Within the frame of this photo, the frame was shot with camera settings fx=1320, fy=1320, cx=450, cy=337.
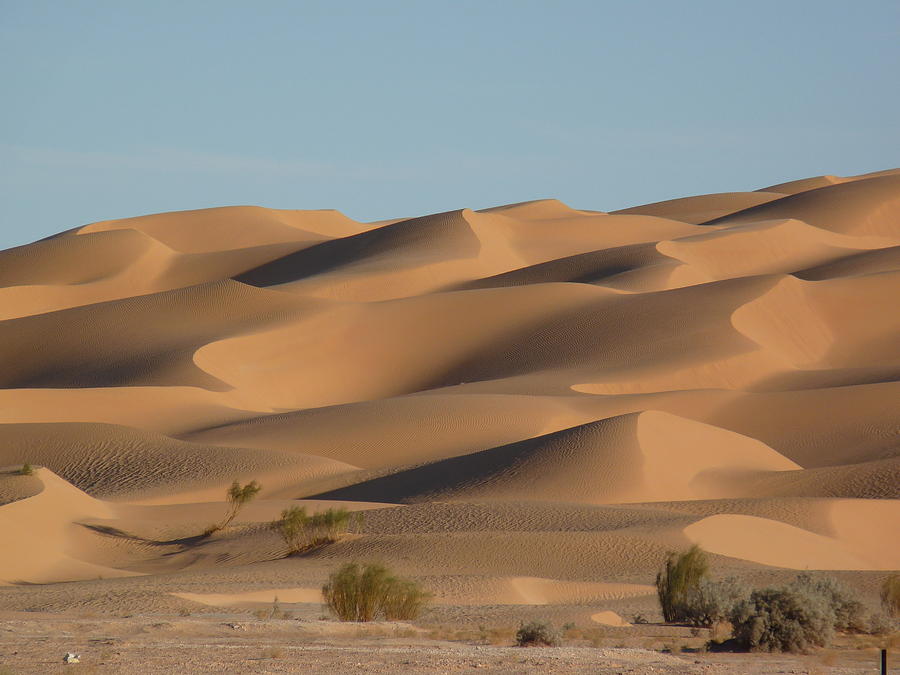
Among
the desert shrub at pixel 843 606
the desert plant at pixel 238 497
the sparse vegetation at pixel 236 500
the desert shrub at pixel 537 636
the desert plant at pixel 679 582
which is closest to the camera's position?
the desert shrub at pixel 537 636

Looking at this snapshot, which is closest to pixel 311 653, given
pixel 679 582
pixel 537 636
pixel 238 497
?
pixel 537 636

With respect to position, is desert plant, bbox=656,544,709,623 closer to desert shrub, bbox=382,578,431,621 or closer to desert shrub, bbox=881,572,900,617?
desert shrub, bbox=881,572,900,617

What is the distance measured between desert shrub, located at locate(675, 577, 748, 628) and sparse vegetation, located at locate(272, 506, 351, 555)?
8.14 m

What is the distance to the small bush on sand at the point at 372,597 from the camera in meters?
15.9

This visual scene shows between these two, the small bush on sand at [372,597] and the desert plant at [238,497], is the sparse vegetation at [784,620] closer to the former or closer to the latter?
the small bush on sand at [372,597]

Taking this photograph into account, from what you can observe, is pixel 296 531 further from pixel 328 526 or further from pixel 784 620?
pixel 784 620

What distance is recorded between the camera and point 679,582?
1738cm

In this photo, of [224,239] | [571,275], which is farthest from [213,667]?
[224,239]

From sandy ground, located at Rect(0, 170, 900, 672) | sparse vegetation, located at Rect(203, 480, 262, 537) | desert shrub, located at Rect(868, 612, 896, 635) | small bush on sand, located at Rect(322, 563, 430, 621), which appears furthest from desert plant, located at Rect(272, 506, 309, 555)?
desert shrub, located at Rect(868, 612, 896, 635)

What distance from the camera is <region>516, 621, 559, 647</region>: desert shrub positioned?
1316 centimetres

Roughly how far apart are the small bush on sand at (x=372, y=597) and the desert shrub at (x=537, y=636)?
2954 mm

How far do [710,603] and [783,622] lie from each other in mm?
2463

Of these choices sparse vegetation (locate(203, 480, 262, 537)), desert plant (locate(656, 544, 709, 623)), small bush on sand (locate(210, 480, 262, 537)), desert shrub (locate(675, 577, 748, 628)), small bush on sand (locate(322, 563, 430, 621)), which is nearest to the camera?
small bush on sand (locate(322, 563, 430, 621))

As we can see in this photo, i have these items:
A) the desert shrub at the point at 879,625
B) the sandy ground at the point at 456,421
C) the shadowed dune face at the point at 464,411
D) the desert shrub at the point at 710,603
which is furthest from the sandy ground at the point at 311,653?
the shadowed dune face at the point at 464,411
